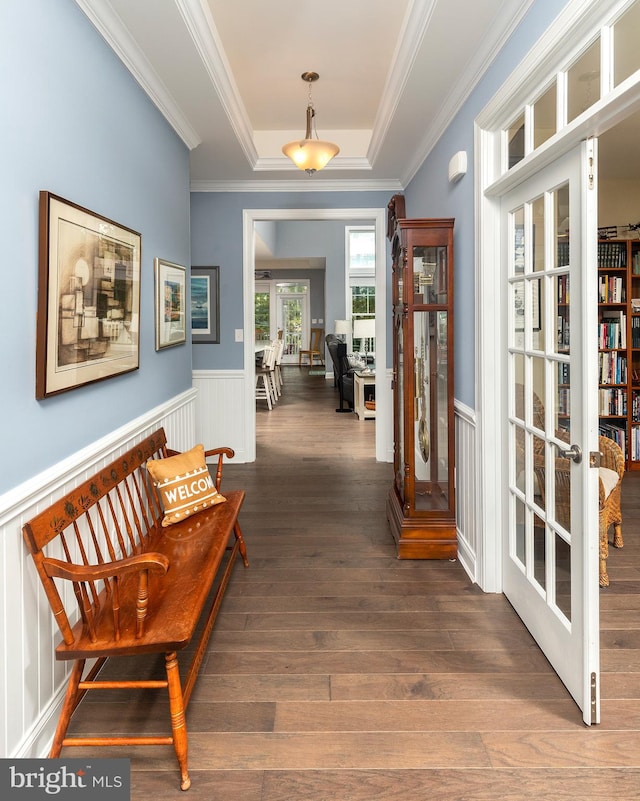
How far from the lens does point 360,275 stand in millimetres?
12852

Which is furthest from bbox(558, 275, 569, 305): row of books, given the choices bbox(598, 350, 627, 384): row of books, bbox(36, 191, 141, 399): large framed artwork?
bbox(598, 350, 627, 384): row of books

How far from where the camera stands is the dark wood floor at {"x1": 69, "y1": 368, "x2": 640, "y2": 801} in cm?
168

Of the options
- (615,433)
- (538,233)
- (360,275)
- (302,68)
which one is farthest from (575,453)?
(360,275)

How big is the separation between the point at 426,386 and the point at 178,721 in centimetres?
226

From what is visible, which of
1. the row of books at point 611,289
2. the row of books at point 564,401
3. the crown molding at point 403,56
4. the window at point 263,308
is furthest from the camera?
the window at point 263,308

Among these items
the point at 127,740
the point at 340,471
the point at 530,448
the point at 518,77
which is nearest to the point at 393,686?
the point at 127,740

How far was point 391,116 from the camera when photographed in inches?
146

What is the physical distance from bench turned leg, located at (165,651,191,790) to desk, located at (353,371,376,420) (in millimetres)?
6332

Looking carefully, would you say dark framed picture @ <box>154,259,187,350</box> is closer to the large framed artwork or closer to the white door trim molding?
the large framed artwork

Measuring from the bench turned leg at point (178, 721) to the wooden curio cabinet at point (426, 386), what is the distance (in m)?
1.80

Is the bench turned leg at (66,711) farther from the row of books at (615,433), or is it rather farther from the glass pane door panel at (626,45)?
the row of books at (615,433)

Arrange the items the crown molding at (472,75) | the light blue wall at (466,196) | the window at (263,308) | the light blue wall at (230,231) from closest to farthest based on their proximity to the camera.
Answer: the crown molding at (472,75) → the light blue wall at (466,196) → the light blue wall at (230,231) → the window at (263,308)

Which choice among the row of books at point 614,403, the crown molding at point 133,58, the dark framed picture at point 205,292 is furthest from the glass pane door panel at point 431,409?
the dark framed picture at point 205,292

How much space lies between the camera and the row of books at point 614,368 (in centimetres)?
520
